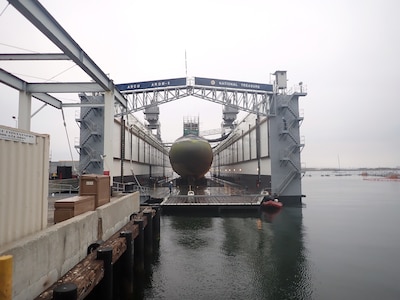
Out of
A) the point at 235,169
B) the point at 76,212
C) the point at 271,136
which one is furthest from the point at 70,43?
the point at 235,169

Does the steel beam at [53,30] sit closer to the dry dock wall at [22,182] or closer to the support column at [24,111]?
the support column at [24,111]

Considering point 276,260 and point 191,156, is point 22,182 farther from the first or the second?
point 191,156

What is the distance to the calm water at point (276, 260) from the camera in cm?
1024

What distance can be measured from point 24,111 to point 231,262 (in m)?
15.9

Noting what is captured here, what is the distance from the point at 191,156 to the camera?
36250 millimetres

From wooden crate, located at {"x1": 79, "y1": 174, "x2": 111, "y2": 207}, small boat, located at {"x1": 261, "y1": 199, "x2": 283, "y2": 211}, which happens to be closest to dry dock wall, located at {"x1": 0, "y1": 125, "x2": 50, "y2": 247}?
wooden crate, located at {"x1": 79, "y1": 174, "x2": 111, "y2": 207}

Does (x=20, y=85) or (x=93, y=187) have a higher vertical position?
(x=20, y=85)

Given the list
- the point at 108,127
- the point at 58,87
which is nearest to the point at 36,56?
the point at 58,87

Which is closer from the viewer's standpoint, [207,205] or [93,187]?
[93,187]

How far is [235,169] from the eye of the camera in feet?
181

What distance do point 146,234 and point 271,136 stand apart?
2100 centimetres

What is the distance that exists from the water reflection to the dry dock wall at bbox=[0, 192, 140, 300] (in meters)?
3.03

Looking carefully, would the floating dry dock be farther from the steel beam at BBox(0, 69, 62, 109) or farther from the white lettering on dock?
the white lettering on dock

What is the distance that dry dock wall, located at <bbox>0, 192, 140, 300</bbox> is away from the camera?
231 inches
